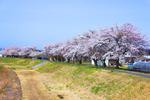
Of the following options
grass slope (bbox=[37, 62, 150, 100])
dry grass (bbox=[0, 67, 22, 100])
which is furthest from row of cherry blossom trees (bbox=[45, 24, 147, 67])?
dry grass (bbox=[0, 67, 22, 100])

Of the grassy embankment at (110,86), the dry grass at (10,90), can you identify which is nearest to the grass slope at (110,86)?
the grassy embankment at (110,86)

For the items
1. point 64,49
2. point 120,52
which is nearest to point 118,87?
point 120,52

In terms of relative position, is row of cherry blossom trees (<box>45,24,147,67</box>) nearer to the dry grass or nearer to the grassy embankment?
the grassy embankment

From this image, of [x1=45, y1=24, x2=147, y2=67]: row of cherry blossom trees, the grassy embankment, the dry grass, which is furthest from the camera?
[x1=45, y1=24, x2=147, y2=67]: row of cherry blossom trees

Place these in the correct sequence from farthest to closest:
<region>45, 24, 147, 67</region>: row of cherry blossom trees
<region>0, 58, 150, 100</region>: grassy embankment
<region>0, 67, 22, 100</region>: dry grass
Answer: <region>45, 24, 147, 67</region>: row of cherry blossom trees
<region>0, 67, 22, 100</region>: dry grass
<region>0, 58, 150, 100</region>: grassy embankment

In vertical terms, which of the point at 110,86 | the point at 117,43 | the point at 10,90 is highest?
the point at 117,43

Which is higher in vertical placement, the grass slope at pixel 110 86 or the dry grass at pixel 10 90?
the grass slope at pixel 110 86

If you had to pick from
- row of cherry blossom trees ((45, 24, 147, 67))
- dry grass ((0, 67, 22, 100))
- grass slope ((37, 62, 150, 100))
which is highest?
row of cherry blossom trees ((45, 24, 147, 67))

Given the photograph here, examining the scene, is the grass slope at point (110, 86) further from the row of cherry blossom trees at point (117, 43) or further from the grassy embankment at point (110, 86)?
the row of cherry blossom trees at point (117, 43)

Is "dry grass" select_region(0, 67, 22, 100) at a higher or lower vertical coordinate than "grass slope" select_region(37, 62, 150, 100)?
lower

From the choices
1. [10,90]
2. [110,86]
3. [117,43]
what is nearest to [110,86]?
[110,86]

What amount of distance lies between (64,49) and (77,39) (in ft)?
35.0

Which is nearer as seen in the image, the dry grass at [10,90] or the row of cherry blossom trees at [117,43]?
the dry grass at [10,90]

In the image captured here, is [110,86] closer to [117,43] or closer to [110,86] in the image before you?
[110,86]
